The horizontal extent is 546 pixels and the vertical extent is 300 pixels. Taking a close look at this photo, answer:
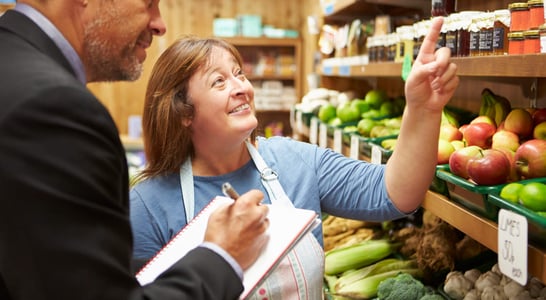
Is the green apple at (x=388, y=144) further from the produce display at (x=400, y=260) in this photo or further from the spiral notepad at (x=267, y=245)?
the spiral notepad at (x=267, y=245)

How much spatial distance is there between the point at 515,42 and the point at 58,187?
1.13 metres

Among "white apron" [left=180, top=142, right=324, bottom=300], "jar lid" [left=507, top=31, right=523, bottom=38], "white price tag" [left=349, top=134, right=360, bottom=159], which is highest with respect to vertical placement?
"jar lid" [left=507, top=31, right=523, bottom=38]

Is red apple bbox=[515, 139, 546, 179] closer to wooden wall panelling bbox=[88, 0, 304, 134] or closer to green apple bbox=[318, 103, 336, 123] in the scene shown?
green apple bbox=[318, 103, 336, 123]

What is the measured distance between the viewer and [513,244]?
111cm

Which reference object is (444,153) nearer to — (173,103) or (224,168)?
(224,168)

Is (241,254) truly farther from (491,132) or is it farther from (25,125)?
(491,132)

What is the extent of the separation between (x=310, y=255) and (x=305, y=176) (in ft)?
0.84

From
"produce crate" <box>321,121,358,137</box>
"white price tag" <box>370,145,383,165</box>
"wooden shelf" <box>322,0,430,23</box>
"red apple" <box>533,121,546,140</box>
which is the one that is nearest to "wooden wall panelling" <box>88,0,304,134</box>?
"wooden shelf" <box>322,0,430,23</box>

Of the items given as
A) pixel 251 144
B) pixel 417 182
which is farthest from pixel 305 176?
pixel 417 182

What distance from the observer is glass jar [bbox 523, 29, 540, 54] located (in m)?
1.32

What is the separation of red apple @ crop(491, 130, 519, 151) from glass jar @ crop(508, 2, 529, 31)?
32cm

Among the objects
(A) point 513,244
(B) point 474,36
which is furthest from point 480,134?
(A) point 513,244

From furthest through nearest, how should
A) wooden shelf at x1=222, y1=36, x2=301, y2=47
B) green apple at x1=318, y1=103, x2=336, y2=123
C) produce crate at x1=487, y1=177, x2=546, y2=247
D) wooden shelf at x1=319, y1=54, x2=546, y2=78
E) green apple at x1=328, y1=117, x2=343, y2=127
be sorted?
1. wooden shelf at x1=222, y1=36, x2=301, y2=47
2. green apple at x1=318, y1=103, x2=336, y2=123
3. green apple at x1=328, y1=117, x2=343, y2=127
4. wooden shelf at x1=319, y1=54, x2=546, y2=78
5. produce crate at x1=487, y1=177, x2=546, y2=247

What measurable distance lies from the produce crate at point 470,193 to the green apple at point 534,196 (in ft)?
0.33
